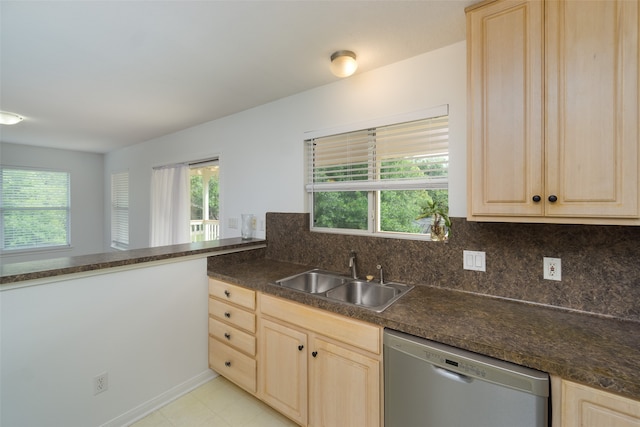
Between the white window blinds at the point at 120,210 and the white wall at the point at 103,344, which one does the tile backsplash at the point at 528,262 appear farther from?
the white window blinds at the point at 120,210

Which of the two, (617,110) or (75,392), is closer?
(617,110)

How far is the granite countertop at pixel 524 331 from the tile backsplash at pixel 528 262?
0.23ft

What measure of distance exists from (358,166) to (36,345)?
2.24 meters

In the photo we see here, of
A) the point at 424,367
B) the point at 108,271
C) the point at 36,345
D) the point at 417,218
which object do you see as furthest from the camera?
the point at 417,218

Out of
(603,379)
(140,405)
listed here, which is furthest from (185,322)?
(603,379)

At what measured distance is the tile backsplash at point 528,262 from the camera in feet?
4.20

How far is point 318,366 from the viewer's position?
1570mm

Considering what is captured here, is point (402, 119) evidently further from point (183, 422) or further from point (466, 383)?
point (183, 422)

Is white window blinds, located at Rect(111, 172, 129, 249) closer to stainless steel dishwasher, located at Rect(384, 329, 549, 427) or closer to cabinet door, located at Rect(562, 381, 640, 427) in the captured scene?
stainless steel dishwasher, located at Rect(384, 329, 549, 427)

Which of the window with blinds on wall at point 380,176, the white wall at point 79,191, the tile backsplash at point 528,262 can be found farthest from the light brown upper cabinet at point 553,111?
the white wall at point 79,191

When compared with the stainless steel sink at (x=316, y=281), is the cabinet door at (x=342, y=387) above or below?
below

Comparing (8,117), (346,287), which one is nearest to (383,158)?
(346,287)

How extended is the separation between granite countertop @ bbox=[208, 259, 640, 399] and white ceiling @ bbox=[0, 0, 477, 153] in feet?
4.98

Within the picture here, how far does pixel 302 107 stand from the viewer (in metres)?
2.44
